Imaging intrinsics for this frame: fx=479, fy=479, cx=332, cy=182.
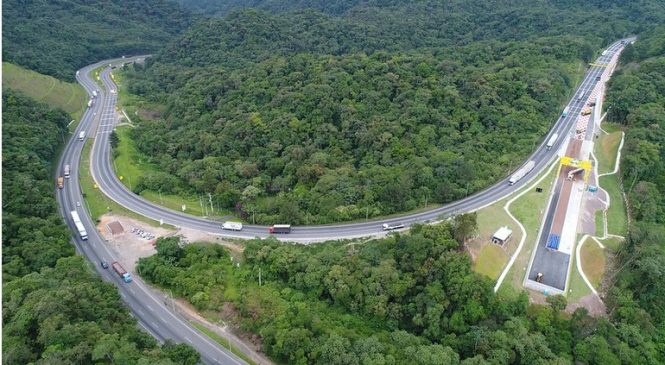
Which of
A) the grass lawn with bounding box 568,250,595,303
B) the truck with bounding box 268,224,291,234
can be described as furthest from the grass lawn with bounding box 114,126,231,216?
the grass lawn with bounding box 568,250,595,303

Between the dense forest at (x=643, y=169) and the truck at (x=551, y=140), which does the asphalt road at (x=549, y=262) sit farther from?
the truck at (x=551, y=140)

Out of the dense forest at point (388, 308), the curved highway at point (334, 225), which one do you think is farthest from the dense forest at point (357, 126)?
the dense forest at point (388, 308)

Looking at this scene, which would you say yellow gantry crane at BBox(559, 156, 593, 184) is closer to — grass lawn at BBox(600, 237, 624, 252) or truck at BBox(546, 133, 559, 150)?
truck at BBox(546, 133, 559, 150)

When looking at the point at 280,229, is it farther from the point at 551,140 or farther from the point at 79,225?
the point at 551,140

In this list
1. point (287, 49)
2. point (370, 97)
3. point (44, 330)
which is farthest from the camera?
point (287, 49)

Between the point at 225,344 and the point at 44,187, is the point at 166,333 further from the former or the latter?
the point at 44,187

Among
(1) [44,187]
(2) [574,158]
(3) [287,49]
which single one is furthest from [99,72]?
(2) [574,158]

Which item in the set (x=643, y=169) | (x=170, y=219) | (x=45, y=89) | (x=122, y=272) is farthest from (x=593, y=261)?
(x=45, y=89)
